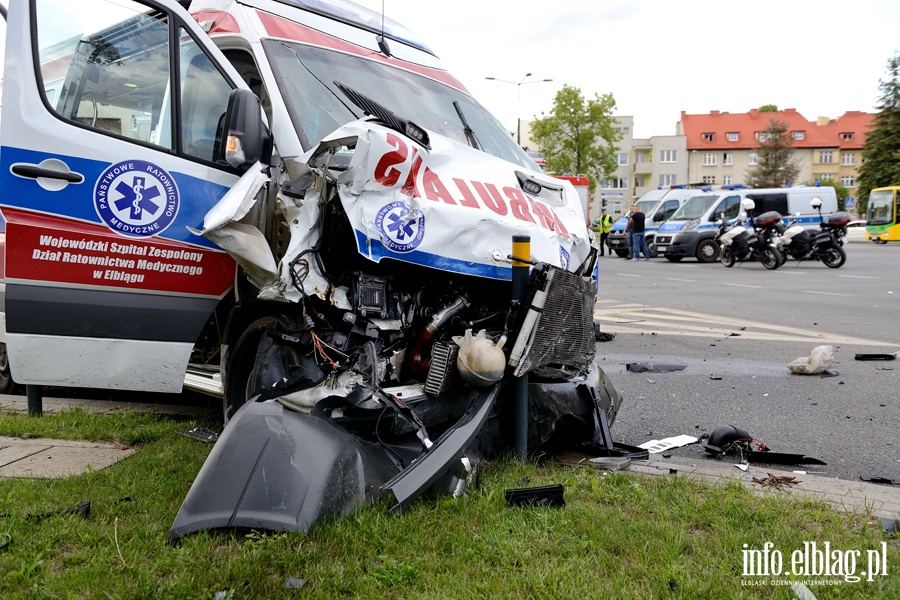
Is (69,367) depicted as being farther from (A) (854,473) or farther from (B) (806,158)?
(B) (806,158)

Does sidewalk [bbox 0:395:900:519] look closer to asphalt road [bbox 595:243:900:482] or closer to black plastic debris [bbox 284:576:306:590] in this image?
asphalt road [bbox 595:243:900:482]

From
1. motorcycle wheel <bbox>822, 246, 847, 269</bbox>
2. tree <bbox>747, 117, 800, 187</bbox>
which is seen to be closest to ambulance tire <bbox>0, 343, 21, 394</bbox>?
motorcycle wheel <bbox>822, 246, 847, 269</bbox>

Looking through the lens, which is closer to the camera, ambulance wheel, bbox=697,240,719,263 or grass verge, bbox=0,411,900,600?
grass verge, bbox=0,411,900,600

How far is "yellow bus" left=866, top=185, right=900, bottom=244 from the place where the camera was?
1453 inches

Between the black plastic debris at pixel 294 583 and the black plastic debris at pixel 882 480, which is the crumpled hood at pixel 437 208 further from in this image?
the black plastic debris at pixel 882 480

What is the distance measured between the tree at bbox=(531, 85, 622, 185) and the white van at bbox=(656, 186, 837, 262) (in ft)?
90.6

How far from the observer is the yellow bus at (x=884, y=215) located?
36.9m

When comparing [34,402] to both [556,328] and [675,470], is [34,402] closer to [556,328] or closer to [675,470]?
[556,328]

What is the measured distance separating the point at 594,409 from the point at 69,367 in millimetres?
2677

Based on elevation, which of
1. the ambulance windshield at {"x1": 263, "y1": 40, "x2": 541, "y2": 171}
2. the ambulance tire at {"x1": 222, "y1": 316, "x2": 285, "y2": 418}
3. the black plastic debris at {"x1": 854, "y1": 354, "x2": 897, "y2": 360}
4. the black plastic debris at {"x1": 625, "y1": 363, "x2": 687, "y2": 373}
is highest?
the ambulance windshield at {"x1": 263, "y1": 40, "x2": 541, "y2": 171}

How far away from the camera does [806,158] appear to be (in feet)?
306

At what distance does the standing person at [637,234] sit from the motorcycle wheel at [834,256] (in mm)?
6468

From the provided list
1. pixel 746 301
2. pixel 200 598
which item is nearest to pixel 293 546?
pixel 200 598

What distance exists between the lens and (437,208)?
3555mm
